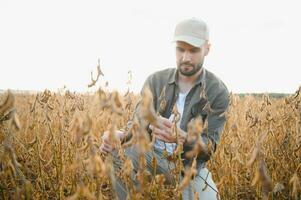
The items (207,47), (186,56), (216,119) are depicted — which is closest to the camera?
(216,119)

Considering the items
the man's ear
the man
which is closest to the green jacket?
the man

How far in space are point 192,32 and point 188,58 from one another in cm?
17

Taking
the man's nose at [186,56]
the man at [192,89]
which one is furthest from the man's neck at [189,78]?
the man's nose at [186,56]

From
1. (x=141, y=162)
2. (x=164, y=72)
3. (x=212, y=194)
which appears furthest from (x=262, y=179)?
(x=164, y=72)

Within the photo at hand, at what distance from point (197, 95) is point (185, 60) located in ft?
0.75

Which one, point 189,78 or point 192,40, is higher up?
point 192,40

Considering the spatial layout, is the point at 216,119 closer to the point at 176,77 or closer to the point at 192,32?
the point at 176,77

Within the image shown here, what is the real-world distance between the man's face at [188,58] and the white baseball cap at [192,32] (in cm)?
5

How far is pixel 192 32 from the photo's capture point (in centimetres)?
237

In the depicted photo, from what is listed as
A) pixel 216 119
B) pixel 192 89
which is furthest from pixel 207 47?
pixel 216 119

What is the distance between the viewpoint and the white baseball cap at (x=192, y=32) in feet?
7.63

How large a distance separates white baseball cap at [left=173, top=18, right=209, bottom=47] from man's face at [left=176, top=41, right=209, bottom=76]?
0.05 meters

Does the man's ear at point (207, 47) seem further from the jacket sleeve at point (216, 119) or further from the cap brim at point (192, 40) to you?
the jacket sleeve at point (216, 119)

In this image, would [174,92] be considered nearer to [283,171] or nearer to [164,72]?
[164,72]
